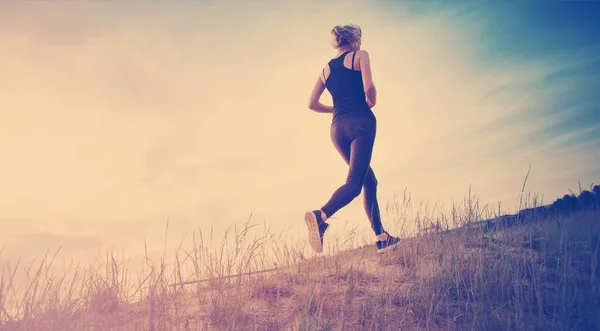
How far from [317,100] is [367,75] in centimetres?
70

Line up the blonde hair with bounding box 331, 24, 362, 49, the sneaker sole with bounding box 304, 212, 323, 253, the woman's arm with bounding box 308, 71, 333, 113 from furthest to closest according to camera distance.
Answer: the woman's arm with bounding box 308, 71, 333, 113
the blonde hair with bounding box 331, 24, 362, 49
the sneaker sole with bounding box 304, 212, 323, 253

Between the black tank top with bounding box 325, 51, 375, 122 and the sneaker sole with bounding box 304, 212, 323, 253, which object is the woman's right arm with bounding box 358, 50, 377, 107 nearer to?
the black tank top with bounding box 325, 51, 375, 122

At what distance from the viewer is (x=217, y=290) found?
324 centimetres

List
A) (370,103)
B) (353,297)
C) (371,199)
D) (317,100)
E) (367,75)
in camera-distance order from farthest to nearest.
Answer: (317,100) → (371,199) → (370,103) → (367,75) → (353,297)

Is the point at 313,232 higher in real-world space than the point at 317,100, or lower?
lower

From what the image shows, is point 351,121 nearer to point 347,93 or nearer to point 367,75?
point 347,93

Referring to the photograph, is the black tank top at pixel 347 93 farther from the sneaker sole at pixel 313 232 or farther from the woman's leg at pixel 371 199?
the sneaker sole at pixel 313 232

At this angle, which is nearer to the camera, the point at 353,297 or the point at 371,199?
the point at 353,297

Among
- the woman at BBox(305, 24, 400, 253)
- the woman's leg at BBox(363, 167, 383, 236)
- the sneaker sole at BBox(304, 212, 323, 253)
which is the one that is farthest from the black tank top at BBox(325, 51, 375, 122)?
the sneaker sole at BBox(304, 212, 323, 253)

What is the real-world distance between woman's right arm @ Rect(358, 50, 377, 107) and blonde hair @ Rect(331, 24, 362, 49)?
0.83ft

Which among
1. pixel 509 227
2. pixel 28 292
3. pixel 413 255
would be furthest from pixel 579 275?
pixel 28 292

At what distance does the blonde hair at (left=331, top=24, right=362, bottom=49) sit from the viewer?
4.32 meters

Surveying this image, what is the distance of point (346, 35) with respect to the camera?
432 centimetres

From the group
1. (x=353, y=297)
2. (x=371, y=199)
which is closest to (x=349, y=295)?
(x=353, y=297)
